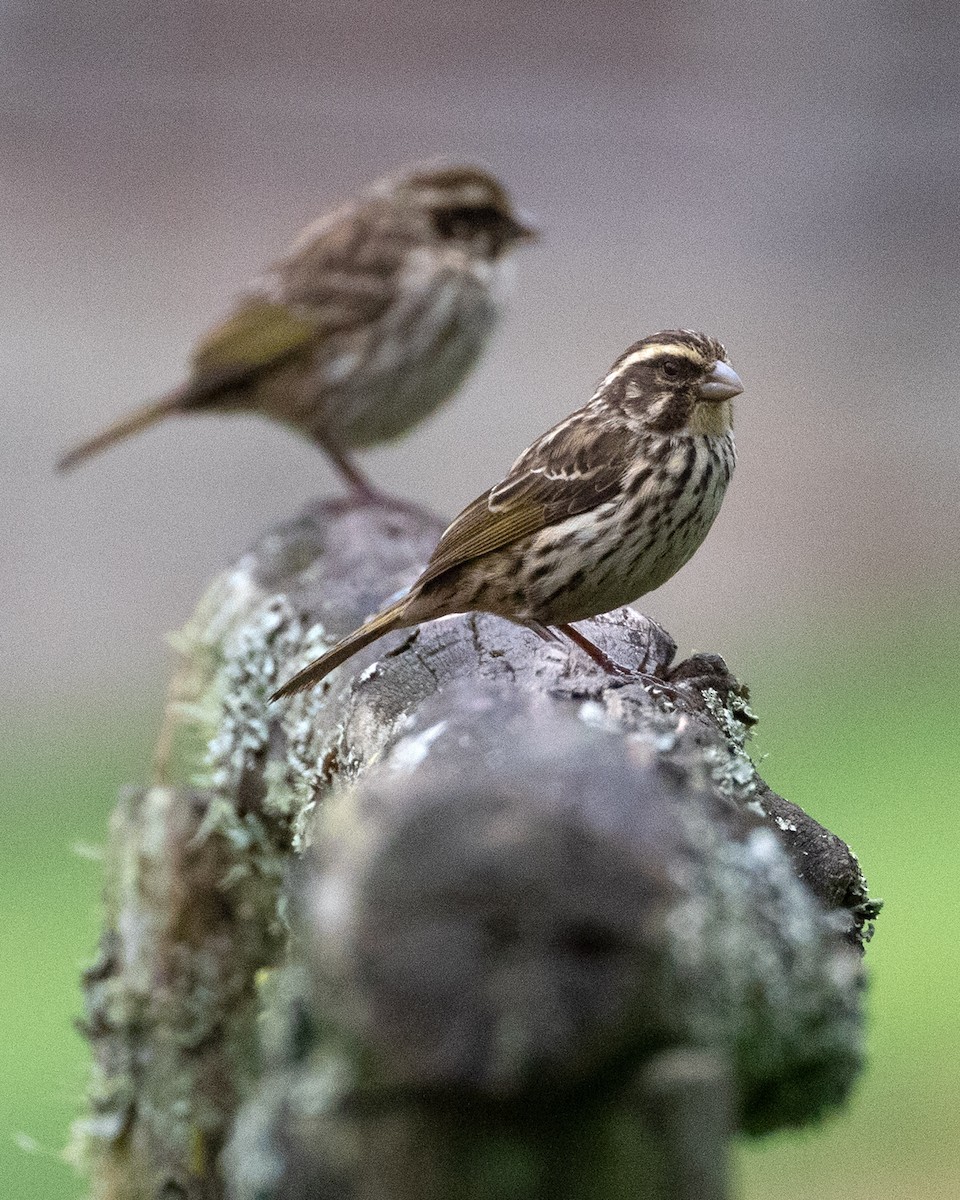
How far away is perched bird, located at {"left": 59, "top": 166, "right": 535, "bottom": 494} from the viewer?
543 centimetres

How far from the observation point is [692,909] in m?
1.44

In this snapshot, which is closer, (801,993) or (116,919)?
(801,993)

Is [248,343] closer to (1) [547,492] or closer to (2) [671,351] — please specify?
(1) [547,492]

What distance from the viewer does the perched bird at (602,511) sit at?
300 cm

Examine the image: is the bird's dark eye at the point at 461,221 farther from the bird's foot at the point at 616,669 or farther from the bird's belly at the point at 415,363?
the bird's foot at the point at 616,669

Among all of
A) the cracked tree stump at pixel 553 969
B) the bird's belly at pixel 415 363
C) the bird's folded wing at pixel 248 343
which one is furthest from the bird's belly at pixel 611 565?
the bird's folded wing at pixel 248 343

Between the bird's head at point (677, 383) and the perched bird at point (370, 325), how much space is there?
2.30 metres

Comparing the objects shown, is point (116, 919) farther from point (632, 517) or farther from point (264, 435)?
point (264, 435)

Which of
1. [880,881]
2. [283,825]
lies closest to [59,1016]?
[880,881]

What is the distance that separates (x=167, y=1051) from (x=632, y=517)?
4.79ft

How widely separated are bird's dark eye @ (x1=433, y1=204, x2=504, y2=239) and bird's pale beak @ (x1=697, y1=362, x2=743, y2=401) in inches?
104

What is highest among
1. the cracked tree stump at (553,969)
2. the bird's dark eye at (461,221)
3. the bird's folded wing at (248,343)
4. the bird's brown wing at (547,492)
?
the bird's dark eye at (461,221)

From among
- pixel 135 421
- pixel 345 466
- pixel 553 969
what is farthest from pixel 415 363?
pixel 553 969

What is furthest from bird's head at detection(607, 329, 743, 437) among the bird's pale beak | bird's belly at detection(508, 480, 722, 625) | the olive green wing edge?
the olive green wing edge
